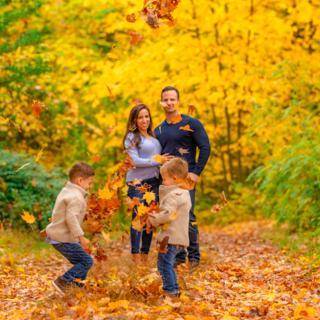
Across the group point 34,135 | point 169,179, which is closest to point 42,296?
point 169,179

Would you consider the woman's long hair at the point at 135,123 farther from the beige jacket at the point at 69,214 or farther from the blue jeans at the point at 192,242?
the beige jacket at the point at 69,214

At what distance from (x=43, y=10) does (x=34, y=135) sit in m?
5.10

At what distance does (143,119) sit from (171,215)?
2016 mm

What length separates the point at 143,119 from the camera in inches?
319

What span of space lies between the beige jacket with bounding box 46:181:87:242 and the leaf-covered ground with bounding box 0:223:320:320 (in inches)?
15.5

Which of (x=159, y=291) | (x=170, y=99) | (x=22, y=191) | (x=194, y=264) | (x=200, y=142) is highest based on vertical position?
(x=170, y=99)

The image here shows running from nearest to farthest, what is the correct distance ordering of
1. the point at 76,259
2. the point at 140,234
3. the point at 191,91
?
the point at 76,259
the point at 140,234
the point at 191,91

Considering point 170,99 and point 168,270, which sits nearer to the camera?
point 168,270

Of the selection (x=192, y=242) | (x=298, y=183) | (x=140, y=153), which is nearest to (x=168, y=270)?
(x=140, y=153)

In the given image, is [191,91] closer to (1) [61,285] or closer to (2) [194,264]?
(2) [194,264]

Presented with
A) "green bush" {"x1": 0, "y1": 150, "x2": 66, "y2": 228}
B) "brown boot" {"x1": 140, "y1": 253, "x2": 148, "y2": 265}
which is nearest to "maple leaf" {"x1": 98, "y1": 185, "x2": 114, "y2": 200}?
"brown boot" {"x1": 140, "y1": 253, "x2": 148, "y2": 265}

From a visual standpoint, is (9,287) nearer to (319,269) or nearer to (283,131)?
(319,269)

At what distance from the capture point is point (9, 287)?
793 cm

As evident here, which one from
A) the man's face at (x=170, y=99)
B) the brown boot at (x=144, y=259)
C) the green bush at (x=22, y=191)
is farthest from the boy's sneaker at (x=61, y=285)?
the green bush at (x=22, y=191)
